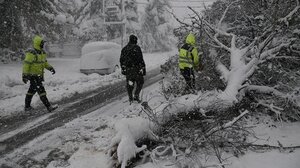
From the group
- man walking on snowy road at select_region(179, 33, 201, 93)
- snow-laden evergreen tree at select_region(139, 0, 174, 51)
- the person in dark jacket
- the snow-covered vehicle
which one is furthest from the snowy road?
snow-laden evergreen tree at select_region(139, 0, 174, 51)

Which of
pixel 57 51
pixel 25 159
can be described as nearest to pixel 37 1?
pixel 25 159

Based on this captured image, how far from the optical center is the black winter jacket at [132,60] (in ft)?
29.4

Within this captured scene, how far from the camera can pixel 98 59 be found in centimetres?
1675

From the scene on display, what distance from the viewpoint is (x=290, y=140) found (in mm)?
6305

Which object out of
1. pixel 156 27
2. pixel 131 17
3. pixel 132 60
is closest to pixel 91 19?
pixel 131 17

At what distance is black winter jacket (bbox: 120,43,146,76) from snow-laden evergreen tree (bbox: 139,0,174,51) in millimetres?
27693

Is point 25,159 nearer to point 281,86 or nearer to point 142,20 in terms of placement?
point 281,86

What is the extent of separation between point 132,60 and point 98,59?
26.3 feet

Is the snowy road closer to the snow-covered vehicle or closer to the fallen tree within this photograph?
the fallen tree

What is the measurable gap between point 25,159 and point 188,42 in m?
4.83

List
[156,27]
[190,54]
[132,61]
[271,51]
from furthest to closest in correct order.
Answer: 1. [156,27]
2. [132,61]
3. [190,54]
4. [271,51]

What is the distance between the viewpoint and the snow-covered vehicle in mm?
16788

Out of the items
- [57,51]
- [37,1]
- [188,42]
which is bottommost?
[57,51]

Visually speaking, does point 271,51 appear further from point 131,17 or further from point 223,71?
point 131,17
